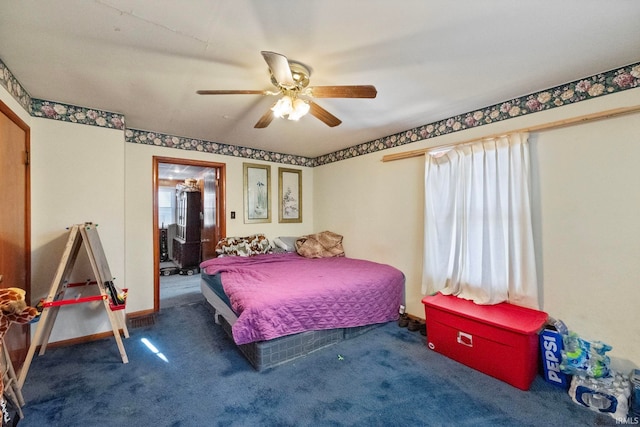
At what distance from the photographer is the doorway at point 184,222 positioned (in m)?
3.57

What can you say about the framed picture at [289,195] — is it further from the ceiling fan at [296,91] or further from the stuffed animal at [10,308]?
the stuffed animal at [10,308]

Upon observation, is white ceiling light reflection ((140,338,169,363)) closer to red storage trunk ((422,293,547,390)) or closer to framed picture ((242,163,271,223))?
framed picture ((242,163,271,223))

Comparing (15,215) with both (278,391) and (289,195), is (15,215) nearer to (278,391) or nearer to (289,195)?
(278,391)

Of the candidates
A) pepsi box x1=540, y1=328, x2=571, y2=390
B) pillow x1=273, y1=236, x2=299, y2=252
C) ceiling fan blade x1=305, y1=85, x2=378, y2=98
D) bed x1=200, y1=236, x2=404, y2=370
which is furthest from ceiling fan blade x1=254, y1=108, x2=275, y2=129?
pepsi box x1=540, y1=328, x2=571, y2=390

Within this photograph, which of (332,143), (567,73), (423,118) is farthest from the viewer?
(332,143)

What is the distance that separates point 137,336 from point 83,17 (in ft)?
9.02

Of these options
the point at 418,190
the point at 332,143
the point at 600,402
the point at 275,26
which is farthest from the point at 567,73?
the point at 332,143

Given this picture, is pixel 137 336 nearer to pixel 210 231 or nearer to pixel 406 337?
Result: pixel 210 231

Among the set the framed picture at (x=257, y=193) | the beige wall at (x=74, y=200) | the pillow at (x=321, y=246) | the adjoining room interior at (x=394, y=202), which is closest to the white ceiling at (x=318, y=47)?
the adjoining room interior at (x=394, y=202)

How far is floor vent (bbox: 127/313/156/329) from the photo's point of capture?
296 cm

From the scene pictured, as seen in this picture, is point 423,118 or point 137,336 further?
point 423,118

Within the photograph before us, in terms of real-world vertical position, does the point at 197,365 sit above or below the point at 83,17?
below

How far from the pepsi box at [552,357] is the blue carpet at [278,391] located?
68 millimetres

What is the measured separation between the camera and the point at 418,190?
123 inches
